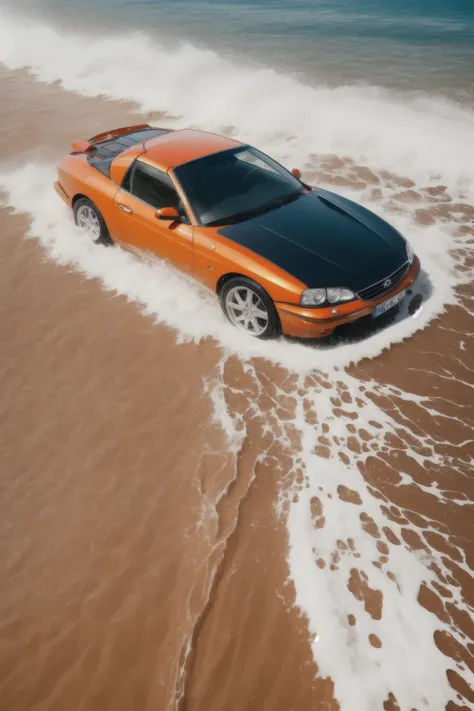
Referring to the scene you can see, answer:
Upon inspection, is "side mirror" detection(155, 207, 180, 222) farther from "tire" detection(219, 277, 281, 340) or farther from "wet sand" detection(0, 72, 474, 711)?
"wet sand" detection(0, 72, 474, 711)

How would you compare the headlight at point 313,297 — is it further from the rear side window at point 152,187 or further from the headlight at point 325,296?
the rear side window at point 152,187

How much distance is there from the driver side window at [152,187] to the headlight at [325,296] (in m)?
1.48

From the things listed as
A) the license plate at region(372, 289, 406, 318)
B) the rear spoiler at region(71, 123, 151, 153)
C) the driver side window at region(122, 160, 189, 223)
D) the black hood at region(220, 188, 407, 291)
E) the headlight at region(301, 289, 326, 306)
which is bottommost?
the license plate at region(372, 289, 406, 318)

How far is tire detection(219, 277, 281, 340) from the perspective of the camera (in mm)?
4582

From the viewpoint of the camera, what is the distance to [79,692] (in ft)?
9.34

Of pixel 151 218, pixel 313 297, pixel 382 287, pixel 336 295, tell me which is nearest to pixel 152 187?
pixel 151 218

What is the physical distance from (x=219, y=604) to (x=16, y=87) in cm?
1475

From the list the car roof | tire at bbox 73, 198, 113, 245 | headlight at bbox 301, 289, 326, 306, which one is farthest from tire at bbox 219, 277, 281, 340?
tire at bbox 73, 198, 113, 245

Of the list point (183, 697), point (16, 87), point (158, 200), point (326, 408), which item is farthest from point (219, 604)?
point (16, 87)

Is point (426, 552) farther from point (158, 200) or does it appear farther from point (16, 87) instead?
point (16, 87)

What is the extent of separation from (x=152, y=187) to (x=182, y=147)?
23.5 inches

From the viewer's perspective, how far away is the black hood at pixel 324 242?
14.6ft

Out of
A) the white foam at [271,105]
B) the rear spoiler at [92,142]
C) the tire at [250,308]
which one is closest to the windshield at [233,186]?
the tire at [250,308]

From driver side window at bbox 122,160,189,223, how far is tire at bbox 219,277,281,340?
0.85 metres
